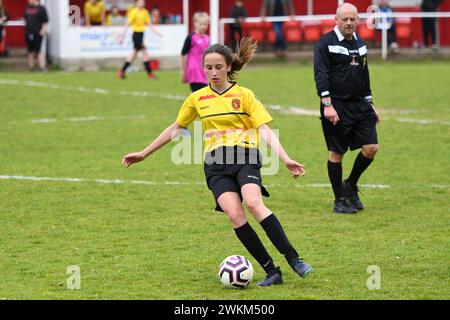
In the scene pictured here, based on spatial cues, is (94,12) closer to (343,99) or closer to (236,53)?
(343,99)

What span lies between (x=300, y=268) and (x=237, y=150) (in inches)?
42.2

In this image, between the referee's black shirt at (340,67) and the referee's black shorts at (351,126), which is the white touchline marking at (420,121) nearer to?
the referee's black shorts at (351,126)

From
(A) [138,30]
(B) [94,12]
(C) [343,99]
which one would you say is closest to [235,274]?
(C) [343,99]

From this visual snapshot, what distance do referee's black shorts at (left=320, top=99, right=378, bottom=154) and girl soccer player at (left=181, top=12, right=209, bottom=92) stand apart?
6.00m

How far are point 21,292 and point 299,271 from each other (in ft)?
6.92

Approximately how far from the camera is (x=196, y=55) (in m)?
17.6

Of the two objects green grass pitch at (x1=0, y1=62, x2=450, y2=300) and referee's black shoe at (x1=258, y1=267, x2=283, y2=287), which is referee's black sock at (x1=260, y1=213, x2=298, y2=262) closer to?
referee's black shoe at (x1=258, y1=267, x2=283, y2=287)

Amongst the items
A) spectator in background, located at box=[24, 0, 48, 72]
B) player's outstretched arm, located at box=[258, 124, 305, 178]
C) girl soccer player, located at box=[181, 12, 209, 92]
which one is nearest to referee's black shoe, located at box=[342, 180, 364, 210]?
player's outstretched arm, located at box=[258, 124, 305, 178]

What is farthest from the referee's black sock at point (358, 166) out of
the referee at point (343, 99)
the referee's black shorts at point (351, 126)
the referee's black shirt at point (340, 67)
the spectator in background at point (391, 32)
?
the spectator in background at point (391, 32)

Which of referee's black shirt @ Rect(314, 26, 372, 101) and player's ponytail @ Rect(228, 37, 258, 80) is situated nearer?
player's ponytail @ Rect(228, 37, 258, 80)

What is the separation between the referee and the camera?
11398mm

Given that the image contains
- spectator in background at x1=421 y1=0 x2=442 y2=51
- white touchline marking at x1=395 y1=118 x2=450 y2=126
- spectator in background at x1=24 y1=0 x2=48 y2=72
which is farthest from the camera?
spectator in background at x1=421 y1=0 x2=442 y2=51

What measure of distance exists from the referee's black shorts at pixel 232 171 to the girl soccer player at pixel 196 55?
907 cm

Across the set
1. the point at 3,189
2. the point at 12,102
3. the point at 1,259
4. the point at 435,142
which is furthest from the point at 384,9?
the point at 1,259
